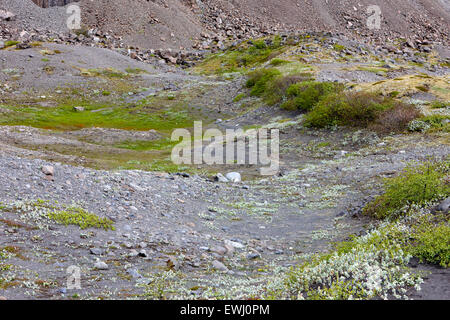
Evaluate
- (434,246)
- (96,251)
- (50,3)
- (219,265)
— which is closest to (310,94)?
(219,265)

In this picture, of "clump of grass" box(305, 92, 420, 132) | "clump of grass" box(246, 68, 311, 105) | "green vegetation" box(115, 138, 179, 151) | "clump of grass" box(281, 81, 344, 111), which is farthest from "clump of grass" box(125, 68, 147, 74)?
"clump of grass" box(305, 92, 420, 132)

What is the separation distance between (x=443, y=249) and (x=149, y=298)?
499 cm

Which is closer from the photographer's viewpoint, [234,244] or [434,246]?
[434,246]

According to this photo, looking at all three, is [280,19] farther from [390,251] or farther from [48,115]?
[390,251]

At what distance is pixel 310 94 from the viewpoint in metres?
31.7

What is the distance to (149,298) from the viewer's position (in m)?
6.76

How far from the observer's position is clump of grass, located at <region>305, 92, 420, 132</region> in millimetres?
23812

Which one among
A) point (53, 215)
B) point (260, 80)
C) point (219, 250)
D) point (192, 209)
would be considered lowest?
point (192, 209)

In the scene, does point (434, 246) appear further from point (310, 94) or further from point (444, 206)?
point (310, 94)

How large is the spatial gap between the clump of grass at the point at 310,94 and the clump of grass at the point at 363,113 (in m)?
2.97

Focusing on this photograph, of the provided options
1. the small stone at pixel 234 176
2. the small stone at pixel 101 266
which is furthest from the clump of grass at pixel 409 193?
the small stone at pixel 234 176

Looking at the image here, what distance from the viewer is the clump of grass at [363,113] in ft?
78.1

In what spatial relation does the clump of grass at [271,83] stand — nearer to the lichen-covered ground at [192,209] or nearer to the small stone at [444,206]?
the lichen-covered ground at [192,209]

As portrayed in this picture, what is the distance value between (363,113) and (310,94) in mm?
7192
